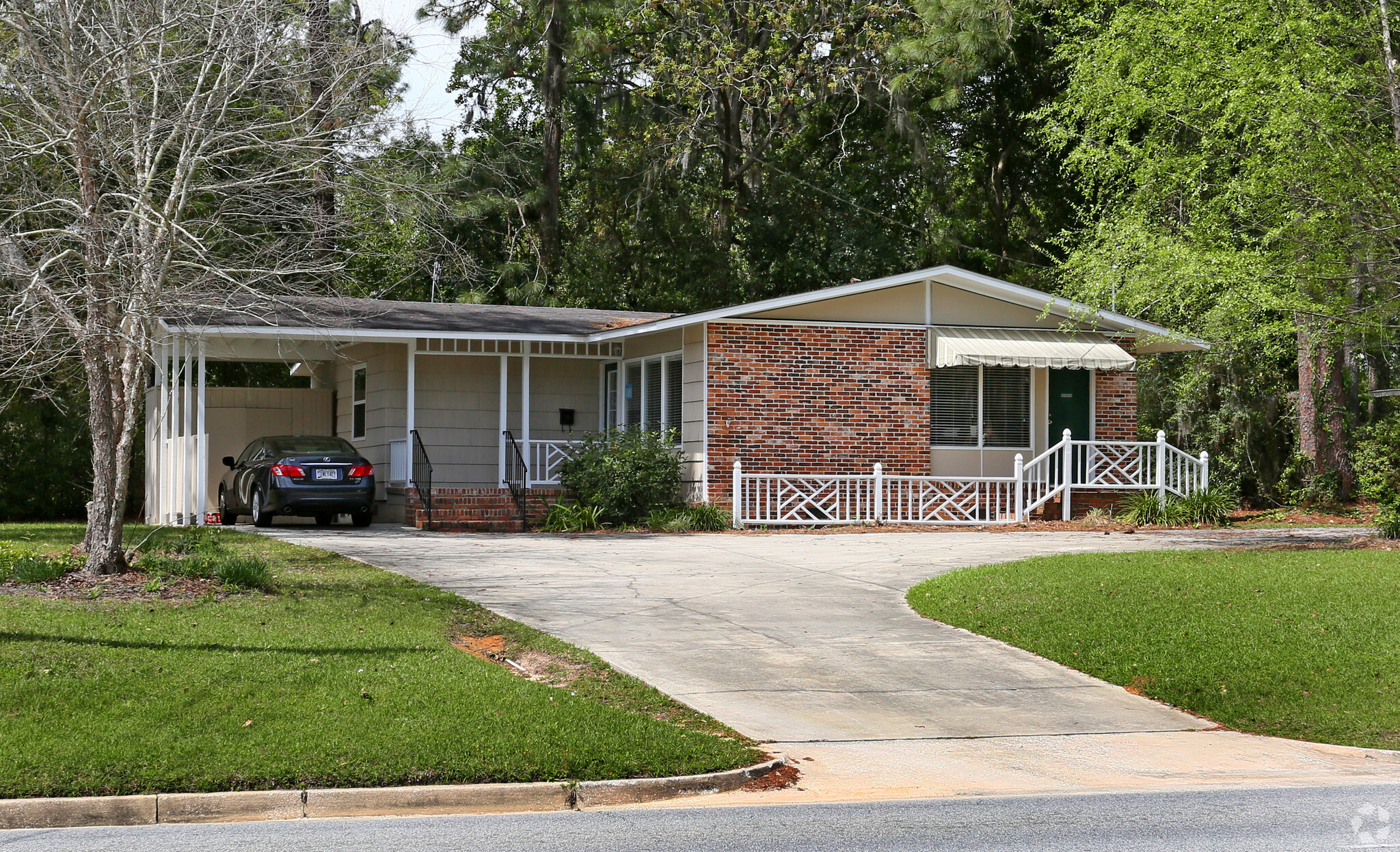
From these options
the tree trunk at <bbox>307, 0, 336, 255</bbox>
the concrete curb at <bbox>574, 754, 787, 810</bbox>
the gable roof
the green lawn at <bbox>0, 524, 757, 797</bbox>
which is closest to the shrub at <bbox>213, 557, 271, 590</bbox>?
the green lawn at <bbox>0, 524, 757, 797</bbox>

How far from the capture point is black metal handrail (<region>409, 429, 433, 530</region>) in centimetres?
2092

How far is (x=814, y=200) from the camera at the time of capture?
114 ft

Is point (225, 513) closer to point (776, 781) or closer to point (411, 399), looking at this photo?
point (411, 399)

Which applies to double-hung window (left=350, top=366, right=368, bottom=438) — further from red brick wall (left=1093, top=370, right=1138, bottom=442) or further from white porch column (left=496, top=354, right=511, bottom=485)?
red brick wall (left=1093, top=370, right=1138, bottom=442)

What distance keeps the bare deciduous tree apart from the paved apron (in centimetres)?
346

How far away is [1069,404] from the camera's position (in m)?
23.9

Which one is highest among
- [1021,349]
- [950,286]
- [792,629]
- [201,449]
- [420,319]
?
[950,286]

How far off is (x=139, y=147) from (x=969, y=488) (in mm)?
14240

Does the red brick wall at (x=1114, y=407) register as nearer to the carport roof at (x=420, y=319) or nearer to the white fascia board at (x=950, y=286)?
the white fascia board at (x=950, y=286)

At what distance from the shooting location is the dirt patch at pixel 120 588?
37.2 ft

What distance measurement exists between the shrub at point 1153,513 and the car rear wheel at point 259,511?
13457 mm

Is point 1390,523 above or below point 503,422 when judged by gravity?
below

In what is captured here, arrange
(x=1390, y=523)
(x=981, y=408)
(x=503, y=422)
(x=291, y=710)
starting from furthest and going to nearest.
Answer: (x=981, y=408) < (x=503, y=422) < (x=1390, y=523) < (x=291, y=710)

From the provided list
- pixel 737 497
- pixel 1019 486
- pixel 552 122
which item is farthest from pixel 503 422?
pixel 552 122
